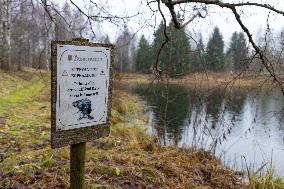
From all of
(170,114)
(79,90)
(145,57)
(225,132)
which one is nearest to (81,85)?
(79,90)

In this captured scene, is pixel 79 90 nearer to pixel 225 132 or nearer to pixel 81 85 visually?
pixel 81 85

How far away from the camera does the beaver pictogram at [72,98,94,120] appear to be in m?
2.95

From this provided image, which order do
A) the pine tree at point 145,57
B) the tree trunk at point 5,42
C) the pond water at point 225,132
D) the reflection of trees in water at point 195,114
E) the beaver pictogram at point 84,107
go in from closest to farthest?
the beaver pictogram at point 84,107 < the pond water at point 225,132 < the pine tree at point 145,57 < the reflection of trees in water at point 195,114 < the tree trunk at point 5,42

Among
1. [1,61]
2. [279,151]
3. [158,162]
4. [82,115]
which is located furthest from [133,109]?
[82,115]

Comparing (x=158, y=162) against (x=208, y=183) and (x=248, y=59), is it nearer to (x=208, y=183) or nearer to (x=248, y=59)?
(x=208, y=183)

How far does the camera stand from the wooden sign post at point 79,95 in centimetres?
281

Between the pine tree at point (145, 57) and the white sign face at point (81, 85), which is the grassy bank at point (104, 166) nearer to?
the white sign face at point (81, 85)

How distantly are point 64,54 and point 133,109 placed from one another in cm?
1571

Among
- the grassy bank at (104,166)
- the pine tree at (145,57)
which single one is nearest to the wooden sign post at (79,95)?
the grassy bank at (104,166)

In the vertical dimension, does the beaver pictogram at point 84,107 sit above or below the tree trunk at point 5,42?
below

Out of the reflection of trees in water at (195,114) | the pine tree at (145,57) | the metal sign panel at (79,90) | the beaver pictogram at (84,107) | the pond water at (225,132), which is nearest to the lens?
the metal sign panel at (79,90)

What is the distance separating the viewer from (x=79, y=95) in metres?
2.94

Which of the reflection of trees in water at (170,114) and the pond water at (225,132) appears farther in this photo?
the reflection of trees in water at (170,114)

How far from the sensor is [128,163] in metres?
5.59
